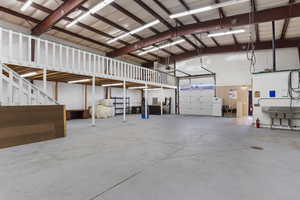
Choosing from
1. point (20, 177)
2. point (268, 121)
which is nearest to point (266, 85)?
point (268, 121)

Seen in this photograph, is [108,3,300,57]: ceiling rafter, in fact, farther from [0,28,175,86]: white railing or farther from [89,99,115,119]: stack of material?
[89,99,115,119]: stack of material

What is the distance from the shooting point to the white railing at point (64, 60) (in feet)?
16.7

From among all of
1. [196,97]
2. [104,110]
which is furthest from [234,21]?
[104,110]

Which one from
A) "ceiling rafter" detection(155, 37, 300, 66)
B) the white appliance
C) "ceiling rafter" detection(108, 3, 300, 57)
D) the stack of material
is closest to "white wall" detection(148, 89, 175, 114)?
"ceiling rafter" detection(155, 37, 300, 66)

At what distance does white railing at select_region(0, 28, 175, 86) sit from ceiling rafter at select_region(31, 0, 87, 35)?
0.68 metres

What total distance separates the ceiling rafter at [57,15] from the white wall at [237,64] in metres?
10.3

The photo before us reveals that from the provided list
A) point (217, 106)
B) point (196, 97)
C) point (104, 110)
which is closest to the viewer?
point (104, 110)

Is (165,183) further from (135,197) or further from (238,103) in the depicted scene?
(238,103)

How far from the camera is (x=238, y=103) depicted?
10953mm

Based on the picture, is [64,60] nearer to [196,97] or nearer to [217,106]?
[196,97]

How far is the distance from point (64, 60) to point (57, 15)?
3.56 meters

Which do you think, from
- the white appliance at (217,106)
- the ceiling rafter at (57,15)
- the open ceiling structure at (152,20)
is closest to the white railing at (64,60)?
the ceiling rafter at (57,15)

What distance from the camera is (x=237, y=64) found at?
11562 millimetres

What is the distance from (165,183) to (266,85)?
22.2ft
